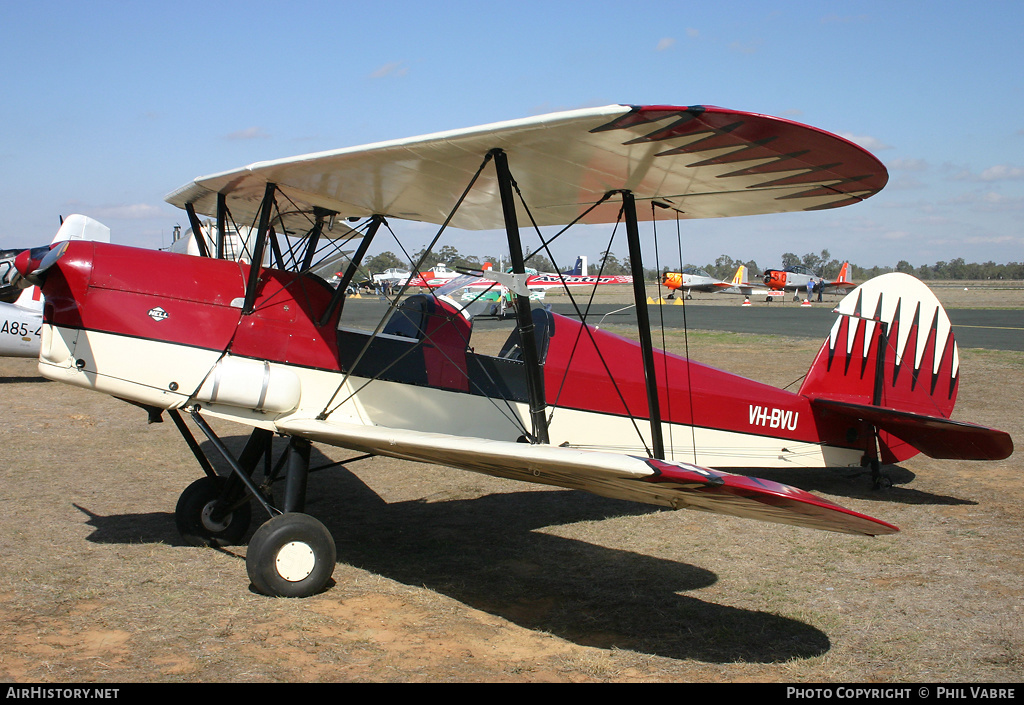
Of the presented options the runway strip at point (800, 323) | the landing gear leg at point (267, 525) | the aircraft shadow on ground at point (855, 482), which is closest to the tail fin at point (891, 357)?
the aircraft shadow on ground at point (855, 482)

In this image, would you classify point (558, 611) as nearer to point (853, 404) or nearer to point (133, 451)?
point (853, 404)

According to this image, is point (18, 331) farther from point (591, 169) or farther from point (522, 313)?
point (591, 169)

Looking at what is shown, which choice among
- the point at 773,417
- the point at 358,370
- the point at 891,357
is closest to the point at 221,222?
the point at 358,370

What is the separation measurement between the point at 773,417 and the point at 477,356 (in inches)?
100

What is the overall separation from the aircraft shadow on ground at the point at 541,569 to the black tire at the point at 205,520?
0.18m

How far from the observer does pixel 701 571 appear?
4711mm

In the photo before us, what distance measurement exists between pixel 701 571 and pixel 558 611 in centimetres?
114

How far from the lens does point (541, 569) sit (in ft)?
15.7

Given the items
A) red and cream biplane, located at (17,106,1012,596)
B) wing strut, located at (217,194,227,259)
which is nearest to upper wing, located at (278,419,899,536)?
red and cream biplane, located at (17,106,1012,596)

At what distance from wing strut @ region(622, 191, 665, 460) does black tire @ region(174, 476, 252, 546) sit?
2878 millimetres

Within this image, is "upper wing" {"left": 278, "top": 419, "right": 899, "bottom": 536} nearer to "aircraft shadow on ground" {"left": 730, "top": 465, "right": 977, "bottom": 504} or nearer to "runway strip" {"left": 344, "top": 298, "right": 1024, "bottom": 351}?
"aircraft shadow on ground" {"left": 730, "top": 465, "right": 977, "bottom": 504}

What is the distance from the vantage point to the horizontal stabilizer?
5.57 m

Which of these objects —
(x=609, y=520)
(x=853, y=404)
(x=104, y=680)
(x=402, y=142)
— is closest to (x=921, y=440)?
(x=853, y=404)

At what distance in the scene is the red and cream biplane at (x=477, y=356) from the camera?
12.4 ft
